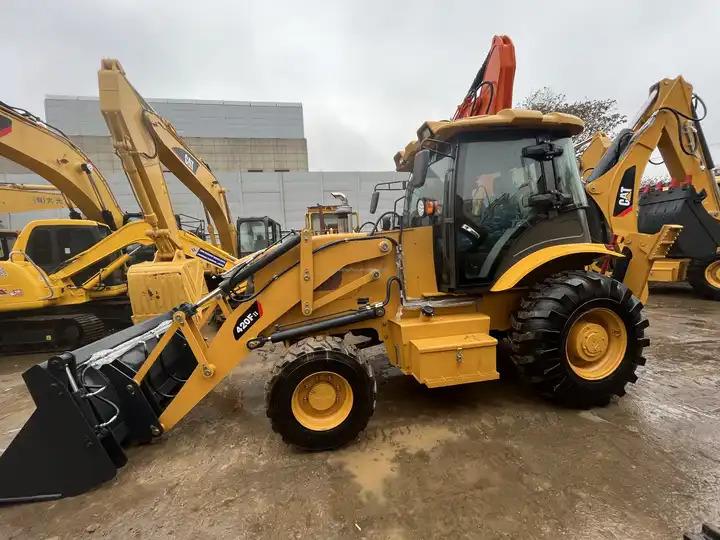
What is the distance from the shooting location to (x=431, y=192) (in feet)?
11.2

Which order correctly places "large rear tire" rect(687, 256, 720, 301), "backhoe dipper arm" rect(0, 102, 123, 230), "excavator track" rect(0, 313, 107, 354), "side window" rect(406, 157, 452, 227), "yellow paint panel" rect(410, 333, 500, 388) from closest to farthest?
1. "yellow paint panel" rect(410, 333, 500, 388)
2. "side window" rect(406, 157, 452, 227)
3. "backhoe dipper arm" rect(0, 102, 123, 230)
4. "excavator track" rect(0, 313, 107, 354)
5. "large rear tire" rect(687, 256, 720, 301)

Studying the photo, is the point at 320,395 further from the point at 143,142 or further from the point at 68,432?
the point at 143,142

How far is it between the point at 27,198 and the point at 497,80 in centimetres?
928

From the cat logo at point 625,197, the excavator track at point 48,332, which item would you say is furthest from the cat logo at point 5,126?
the cat logo at point 625,197

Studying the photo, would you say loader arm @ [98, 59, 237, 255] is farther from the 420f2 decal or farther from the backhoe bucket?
the backhoe bucket

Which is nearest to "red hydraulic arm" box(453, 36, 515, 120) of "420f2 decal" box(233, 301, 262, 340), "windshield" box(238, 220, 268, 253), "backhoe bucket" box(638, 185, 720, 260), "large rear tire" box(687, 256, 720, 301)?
"420f2 decal" box(233, 301, 262, 340)

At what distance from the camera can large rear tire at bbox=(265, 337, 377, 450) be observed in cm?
267

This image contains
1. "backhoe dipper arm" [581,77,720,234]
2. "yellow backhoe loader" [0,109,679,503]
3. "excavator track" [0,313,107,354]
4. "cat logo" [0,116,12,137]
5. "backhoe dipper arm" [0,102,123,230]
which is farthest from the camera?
"excavator track" [0,313,107,354]

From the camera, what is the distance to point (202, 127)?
25.2 metres

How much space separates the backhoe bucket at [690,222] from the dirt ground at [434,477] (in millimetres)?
5266

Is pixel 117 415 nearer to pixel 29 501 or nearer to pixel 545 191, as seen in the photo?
pixel 29 501

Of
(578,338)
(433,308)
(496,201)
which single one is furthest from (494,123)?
(578,338)

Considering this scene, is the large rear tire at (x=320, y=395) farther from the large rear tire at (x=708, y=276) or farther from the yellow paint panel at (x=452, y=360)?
the large rear tire at (x=708, y=276)

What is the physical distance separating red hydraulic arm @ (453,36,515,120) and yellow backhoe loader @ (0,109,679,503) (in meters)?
0.63
